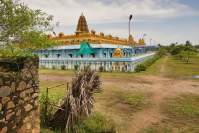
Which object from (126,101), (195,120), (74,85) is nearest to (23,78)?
(74,85)

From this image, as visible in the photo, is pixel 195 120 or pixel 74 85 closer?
pixel 74 85

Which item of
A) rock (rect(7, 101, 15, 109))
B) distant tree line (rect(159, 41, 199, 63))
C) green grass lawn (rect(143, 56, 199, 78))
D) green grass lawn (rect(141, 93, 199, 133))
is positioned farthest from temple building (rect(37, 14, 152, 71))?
rock (rect(7, 101, 15, 109))

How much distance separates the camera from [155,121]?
9.49 metres

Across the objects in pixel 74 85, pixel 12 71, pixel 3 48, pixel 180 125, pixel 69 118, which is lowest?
pixel 180 125

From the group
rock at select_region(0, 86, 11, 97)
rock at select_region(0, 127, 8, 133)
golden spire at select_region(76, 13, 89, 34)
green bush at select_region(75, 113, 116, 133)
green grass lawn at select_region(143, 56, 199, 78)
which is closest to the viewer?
rock at select_region(0, 86, 11, 97)

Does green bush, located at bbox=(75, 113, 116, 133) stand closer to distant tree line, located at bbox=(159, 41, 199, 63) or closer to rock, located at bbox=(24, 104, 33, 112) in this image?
rock, located at bbox=(24, 104, 33, 112)

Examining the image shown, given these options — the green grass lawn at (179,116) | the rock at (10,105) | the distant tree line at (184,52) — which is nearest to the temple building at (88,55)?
the green grass lawn at (179,116)

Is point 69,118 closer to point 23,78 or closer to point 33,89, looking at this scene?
point 33,89

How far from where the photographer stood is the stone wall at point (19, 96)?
489 centimetres

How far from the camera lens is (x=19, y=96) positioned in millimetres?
5340

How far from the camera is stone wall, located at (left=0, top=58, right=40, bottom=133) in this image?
489cm

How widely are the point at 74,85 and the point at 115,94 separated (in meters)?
6.94

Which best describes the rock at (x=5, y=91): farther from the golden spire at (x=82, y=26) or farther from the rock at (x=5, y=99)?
the golden spire at (x=82, y=26)

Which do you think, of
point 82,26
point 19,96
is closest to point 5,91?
point 19,96
